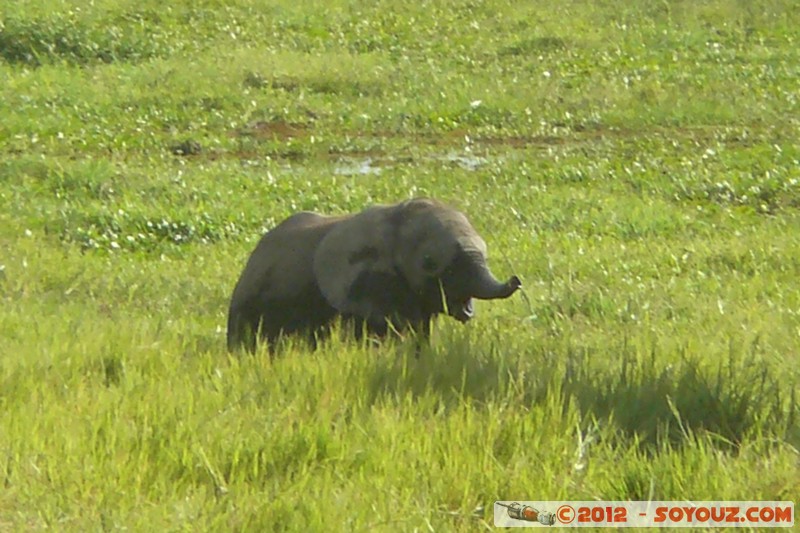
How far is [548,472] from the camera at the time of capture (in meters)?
4.29

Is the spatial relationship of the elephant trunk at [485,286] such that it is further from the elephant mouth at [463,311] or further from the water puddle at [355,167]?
the water puddle at [355,167]

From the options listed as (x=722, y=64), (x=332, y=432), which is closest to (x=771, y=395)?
(x=332, y=432)

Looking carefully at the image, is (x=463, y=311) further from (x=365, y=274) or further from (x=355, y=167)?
(x=355, y=167)

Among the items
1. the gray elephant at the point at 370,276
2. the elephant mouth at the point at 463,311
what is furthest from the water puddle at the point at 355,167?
the elephant mouth at the point at 463,311

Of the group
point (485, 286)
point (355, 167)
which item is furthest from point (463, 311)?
point (355, 167)

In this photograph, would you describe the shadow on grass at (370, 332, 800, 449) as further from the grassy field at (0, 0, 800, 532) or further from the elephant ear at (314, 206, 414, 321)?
the elephant ear at (314, 206, 414, 321)

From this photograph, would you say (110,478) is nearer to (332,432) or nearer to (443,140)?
(332,432)

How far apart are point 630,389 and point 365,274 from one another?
63.5 inches

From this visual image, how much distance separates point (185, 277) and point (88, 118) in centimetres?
735

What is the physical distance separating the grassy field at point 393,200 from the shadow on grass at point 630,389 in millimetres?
20

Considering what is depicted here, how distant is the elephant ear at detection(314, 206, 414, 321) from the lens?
6.46 metres

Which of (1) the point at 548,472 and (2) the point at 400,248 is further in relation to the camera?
(2) the point at 400,248

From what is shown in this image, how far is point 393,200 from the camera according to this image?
12781mm

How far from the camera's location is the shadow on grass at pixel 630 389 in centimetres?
491
